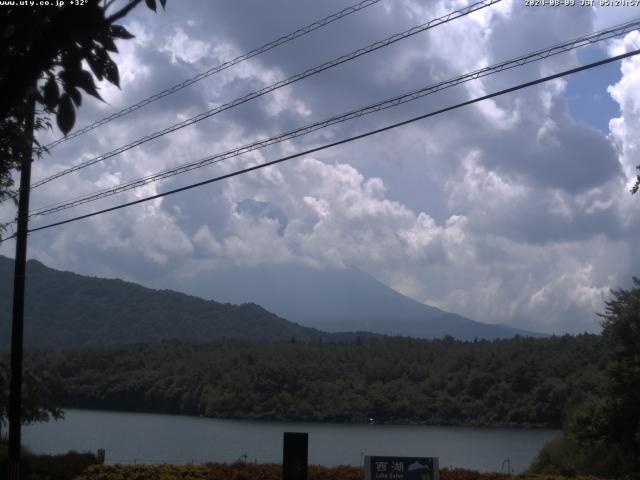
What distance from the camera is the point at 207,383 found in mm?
74000

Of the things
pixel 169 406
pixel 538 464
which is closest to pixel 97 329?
pixel 169 406

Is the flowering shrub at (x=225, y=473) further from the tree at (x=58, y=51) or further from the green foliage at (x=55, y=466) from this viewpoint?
the tree at (x=58, y=51)

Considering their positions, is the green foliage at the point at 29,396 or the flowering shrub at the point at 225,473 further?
the green foliage at the point at 29,396

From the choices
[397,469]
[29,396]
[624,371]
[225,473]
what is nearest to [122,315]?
[29,396]

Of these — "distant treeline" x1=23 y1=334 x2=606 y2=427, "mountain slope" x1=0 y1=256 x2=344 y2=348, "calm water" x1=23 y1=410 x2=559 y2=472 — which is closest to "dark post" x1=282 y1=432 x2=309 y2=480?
"calm water" x1=23 y1=410 x2=559 y2=472

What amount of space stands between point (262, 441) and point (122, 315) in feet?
385

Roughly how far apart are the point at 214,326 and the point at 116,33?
166m

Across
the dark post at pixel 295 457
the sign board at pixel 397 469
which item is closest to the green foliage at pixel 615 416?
the sign board at pixel 397 469

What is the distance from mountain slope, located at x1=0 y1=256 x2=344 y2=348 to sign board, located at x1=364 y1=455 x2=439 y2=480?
128382mm

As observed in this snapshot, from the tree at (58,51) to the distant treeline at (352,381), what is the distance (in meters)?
50.0

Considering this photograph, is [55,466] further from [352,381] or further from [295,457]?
[352,381]

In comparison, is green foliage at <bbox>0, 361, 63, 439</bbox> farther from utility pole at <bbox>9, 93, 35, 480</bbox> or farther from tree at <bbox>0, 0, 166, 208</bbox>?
tree at <bbox>0, 0, 166, 208</bbox>

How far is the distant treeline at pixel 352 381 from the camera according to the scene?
192 feet

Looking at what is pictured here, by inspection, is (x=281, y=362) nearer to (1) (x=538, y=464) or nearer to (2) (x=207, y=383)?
(2) (x=207, y=383)
